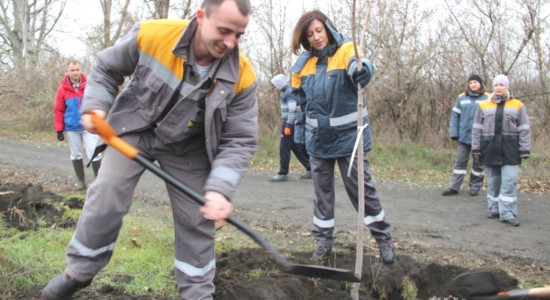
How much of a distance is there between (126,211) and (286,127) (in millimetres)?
6792

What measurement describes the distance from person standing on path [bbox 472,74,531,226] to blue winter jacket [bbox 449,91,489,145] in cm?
191

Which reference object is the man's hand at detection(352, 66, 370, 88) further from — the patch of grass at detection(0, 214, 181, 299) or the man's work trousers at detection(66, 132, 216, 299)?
the patch of grass at detection(0, 214, 181, 299)

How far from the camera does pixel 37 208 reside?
578 centimetres

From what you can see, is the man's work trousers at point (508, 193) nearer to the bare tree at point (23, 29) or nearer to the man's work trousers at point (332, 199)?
the man's work trousers at point (332, 199)

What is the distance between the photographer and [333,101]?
4.32 m

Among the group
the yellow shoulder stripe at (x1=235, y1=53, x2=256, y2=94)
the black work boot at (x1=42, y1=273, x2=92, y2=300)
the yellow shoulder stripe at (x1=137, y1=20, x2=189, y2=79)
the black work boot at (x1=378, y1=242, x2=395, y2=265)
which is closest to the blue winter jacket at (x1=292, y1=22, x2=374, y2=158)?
the black work boot at (x1=378, y1=242, x2=395, y2=265)

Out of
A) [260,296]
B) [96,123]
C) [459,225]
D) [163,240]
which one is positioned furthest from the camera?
[459,225]

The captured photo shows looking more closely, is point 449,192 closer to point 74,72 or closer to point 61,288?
point 74,72

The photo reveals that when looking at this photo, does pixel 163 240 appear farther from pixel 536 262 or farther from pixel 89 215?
pixel 536 262

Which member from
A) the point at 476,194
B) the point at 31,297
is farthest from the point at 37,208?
the point at 476,194

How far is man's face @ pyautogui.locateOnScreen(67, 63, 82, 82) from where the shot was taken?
7.51 m

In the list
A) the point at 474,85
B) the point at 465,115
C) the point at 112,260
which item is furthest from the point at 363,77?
the point at 465,115

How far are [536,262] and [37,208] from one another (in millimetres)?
5349

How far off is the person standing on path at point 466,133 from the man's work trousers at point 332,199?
192 inches
